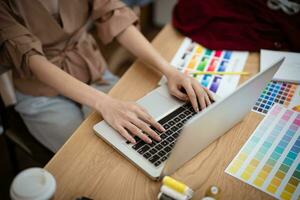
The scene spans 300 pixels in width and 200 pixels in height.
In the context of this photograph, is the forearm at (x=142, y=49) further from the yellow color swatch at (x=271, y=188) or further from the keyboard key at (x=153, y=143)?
the yellow color swatch at (x=271, y=188)

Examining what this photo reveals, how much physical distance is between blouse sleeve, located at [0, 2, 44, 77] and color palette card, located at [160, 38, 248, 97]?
0.41 metres

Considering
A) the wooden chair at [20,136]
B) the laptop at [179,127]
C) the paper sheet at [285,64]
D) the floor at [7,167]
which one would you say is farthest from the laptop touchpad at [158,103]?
the floor at [7,167]

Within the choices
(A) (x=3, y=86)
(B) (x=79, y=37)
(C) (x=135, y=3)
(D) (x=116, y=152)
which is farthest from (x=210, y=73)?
(C) (x=135, y=3)

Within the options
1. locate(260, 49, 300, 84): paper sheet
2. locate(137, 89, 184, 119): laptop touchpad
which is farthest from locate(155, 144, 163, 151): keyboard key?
locate(260, 49, 300, 84): paper sheet

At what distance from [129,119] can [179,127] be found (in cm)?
13

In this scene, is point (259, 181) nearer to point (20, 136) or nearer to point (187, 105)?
point (187, 105)

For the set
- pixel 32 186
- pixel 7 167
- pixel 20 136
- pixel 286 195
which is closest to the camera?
pixel 32 186

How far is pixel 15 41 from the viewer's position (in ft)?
3.03

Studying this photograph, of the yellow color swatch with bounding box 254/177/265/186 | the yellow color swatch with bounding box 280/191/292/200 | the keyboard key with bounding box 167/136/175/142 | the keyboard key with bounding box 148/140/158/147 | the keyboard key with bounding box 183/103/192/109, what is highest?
the keyboard key with bounding box 148/140/158/147

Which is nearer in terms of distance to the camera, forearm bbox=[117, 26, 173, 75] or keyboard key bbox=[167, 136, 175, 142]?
keyboard key bbox=[167, 136, 175, 142]

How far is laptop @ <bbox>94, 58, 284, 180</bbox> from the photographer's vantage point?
0.63 metres

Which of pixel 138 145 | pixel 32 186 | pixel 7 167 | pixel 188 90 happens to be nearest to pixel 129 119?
pixel 138 145

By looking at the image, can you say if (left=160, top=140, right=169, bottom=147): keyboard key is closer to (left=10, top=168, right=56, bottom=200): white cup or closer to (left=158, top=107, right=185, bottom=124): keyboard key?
(left=158, top=107, right=185, bottom=124): keyboard key

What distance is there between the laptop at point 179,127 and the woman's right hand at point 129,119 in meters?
0.02
